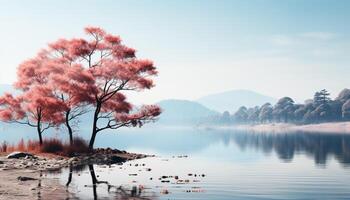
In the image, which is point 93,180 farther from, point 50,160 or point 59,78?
point 59,78

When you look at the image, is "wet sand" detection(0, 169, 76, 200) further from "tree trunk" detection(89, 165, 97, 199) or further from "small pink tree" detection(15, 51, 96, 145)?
"small pink tree" detection(15, 51, 96, 145)

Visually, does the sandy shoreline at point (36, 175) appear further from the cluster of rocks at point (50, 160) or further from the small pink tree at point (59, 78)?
the small pink tree at point (59, 78)

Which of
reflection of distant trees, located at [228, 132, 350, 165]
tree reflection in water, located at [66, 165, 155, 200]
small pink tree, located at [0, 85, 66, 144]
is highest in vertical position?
small pink tree, located at [0, 85, 66, 144]

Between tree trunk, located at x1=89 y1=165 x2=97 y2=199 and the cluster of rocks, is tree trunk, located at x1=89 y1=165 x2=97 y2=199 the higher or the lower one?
the lower one

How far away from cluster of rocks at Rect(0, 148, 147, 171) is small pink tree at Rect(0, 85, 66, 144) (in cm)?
559

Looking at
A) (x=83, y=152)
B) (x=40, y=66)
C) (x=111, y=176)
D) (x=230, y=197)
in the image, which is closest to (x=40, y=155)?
(x=83, y=152)

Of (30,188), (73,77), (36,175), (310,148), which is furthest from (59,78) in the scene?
(310,148)

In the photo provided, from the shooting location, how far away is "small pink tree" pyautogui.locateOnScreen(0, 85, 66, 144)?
4403 centimetres

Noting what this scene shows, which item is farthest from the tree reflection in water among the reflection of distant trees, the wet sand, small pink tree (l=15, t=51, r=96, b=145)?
the reflection of distant trees

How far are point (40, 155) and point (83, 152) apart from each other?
5.33m

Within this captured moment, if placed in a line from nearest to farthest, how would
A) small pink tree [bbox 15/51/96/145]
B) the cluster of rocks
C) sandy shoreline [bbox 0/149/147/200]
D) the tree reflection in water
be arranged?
sandy shoreline [bbox 0/149/147/200], the tree reflection in water, the cluster of rocks, small pink tree [bbox 15/51/96/145]

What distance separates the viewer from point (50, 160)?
38.0 metres

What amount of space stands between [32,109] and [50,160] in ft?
33.3

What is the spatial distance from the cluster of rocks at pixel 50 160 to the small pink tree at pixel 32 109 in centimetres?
559
